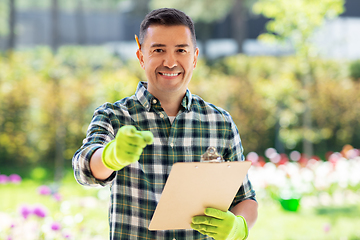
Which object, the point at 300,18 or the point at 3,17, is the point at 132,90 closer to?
the point at 300,18

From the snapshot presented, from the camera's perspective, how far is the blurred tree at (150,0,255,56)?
5547mm

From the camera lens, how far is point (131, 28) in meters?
5.31

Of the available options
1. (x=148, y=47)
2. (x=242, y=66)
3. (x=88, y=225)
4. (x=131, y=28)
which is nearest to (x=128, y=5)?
(x=131, y=28)

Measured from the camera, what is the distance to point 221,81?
16.8ft

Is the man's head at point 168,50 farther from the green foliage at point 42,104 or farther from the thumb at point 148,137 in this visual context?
the green foliage at point 42,104

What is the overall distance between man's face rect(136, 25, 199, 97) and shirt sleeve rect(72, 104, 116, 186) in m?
0.16

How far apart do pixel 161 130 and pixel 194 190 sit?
0.95 ft

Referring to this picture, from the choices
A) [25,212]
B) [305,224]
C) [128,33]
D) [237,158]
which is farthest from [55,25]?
[237,158]

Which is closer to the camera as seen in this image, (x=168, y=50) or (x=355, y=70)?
(x=168, y=50)

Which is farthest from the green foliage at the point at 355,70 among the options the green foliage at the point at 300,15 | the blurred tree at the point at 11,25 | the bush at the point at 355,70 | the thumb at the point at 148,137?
the thumb at the point at 148,137

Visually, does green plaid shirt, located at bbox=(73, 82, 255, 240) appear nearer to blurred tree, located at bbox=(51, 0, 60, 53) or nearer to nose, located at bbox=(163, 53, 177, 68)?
nose, located at bbox=(163, 53, 177, 68)

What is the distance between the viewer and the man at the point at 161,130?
3.33ft

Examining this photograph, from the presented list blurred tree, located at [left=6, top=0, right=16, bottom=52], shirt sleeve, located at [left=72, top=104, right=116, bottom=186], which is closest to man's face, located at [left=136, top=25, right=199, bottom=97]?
shirt sleeve, located at [left=72, top=104, right=116, bottom=186]

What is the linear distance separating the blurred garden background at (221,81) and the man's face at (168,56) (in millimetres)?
2495
